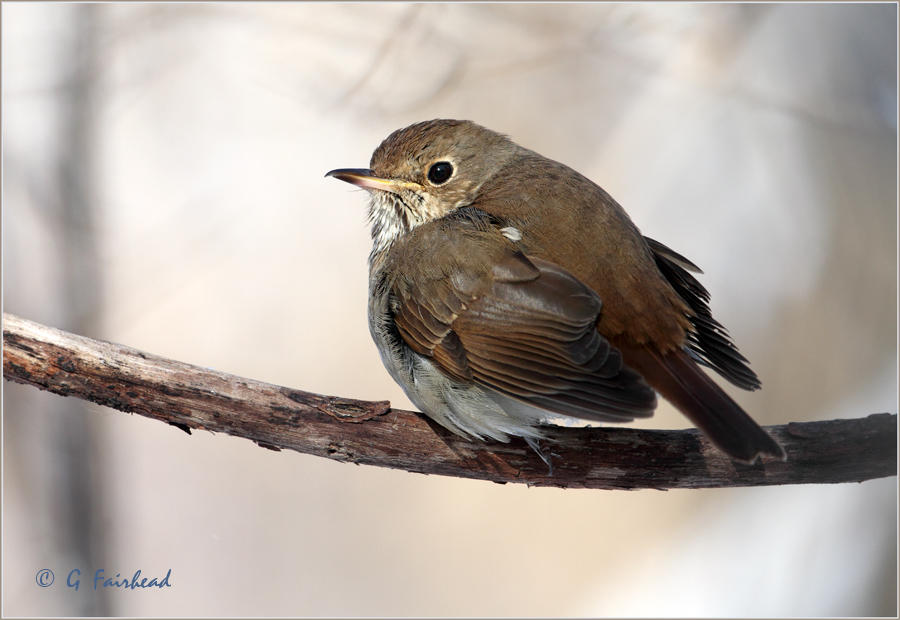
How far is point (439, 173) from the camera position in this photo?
3.09 m

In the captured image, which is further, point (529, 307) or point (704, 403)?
point (529, 307)

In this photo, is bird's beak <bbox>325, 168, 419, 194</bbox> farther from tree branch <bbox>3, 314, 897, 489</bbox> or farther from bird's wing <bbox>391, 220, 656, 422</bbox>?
tree branch <bbox>3, 314, 897, 489</bbox>

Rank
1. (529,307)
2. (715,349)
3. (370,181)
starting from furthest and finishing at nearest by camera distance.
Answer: (370,181) → (715,349) → (529,307)

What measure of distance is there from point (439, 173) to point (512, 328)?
0.89 metres

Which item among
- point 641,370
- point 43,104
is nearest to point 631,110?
point 641,370

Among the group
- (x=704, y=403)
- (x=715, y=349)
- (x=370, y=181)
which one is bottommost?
(x=704, y=403)

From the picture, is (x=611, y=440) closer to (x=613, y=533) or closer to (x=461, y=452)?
(x=461, y=452)

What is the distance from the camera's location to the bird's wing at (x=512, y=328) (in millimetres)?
2303

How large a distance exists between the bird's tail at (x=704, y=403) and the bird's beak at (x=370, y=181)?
1.16m

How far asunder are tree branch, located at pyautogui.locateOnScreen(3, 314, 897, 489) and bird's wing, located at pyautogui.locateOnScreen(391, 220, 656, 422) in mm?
338

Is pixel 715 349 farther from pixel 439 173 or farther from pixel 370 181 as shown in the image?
pixel 370 181

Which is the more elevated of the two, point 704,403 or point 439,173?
point 439,173

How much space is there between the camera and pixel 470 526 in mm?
4199

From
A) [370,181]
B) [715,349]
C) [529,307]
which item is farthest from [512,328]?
[370,181]
